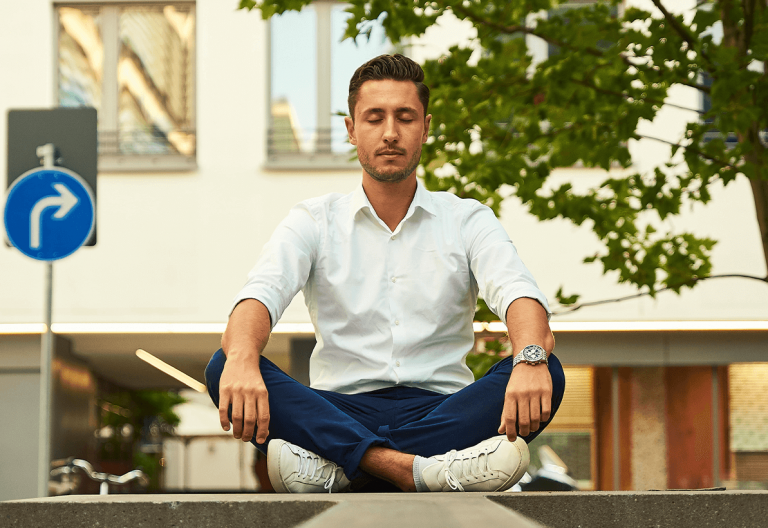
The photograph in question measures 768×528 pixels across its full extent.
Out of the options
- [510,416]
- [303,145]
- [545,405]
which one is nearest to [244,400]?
[510,416]

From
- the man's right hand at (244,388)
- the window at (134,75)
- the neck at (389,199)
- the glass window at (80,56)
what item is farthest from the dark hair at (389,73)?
the glass window at (80,56)

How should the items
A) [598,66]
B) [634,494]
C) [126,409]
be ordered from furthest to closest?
[126,409] → [598,66] → [634,494]

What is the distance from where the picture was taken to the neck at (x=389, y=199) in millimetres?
3451

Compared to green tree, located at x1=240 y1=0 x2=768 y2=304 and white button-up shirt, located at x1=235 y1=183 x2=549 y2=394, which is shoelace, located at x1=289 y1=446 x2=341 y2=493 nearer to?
white button-up shirt, located at x1=235 y1=183 x2=549 y2=394

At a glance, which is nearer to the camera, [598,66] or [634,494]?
[634,494]

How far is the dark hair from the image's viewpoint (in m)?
3.38

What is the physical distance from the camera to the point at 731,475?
39.7 ft

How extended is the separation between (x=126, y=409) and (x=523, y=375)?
1753 cm

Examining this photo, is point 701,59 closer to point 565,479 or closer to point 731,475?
point 565,479

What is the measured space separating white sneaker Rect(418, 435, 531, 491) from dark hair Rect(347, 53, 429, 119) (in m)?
1.26

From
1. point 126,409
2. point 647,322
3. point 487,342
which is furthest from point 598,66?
point 126,409

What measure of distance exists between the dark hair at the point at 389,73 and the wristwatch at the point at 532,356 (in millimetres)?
1049

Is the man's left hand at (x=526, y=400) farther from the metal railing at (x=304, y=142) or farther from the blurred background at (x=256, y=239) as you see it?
the metal railing at (x=304, y=142)

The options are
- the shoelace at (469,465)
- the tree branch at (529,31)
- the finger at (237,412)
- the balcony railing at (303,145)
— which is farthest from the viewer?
the balcony railing at (303,145)
